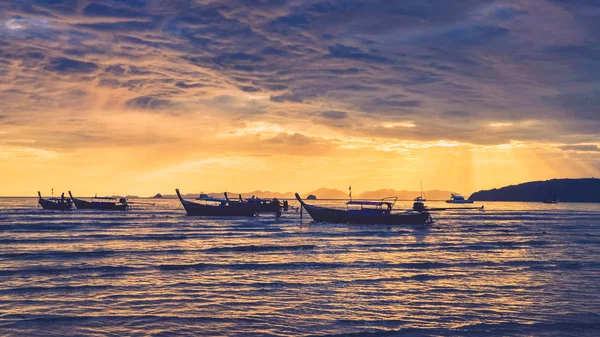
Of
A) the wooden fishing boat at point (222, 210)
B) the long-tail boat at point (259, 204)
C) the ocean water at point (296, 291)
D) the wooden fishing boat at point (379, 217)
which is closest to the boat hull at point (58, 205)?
the wooden fishing boat at point (222, 210)

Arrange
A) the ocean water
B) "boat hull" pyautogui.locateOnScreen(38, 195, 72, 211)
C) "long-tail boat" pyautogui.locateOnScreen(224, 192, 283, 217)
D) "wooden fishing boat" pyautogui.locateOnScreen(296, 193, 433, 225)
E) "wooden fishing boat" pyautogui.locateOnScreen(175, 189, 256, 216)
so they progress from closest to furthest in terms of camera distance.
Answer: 1. the ocean water
2. "wooden fishing boat" pyautogui.locateOnScreen(296, 193, 433, 225)
3. "wooden fishing boat" pyautogui.locateOnScreen(175, 189, 256, 216)
4. "long-tail boat" pyautogui.locateOnScreen(224, 192, 283, 217)
5. "boat hull" pyautogui.locateOnScreen(38, 195, 72, 211)

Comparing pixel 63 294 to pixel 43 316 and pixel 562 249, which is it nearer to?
pixel 43 316

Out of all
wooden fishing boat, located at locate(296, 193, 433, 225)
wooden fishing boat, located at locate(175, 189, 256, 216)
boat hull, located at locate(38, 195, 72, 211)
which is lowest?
wooden fishing boat, located at locate(296, 193, 433, 225)

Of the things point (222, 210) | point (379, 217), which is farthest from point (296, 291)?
point (222, 210)

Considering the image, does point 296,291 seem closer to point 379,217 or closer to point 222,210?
point 379,217

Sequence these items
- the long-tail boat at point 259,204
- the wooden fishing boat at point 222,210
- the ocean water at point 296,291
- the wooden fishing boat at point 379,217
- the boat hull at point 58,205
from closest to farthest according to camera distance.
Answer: the ocean water at point 296,291
the wooden fishing boat at point 379,217
the wooden fishing boat at point 222,210
the long-tail boat at point 259,204
the boat hull at point 58,205

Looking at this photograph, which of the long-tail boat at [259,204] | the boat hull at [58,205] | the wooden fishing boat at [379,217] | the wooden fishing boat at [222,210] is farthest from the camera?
the boat hull at [58,205]

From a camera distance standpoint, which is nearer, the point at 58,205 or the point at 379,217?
the point at 379,217

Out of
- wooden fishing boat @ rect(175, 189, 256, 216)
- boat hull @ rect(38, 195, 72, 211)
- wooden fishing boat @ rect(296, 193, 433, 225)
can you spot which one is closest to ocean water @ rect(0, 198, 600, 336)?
wooden fishing boat @ rect(296, 193, 433, 225)

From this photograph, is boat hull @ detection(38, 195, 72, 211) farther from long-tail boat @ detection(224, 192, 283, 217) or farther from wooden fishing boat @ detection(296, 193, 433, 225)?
wooden fishing boat @ detection(296, 193, 433, 225)

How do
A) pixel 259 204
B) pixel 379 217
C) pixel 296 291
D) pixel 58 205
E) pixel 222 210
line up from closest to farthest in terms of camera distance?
pixel 296 291
pixel 379 217
pixel 222 210
pixel 259 204
pixel 58 205

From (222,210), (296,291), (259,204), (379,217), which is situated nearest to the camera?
(296,291)

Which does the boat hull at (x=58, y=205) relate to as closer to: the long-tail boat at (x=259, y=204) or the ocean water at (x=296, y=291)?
the long-tail boat at (x=259, y=204)

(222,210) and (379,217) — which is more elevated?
(222,210)
